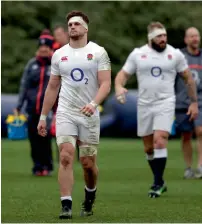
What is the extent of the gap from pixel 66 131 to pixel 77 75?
609 millimetres

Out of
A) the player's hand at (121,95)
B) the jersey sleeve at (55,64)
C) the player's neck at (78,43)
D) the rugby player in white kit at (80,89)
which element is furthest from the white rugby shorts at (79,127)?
the player's hand at (121,95)

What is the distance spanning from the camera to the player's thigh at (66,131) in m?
11.6

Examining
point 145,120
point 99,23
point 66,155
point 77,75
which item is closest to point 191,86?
point 145,120

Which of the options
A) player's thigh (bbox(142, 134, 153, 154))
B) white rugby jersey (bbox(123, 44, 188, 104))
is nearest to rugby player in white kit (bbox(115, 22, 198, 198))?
white rugby jersey (bbox(123, 44, 188, 104))

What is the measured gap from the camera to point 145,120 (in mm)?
14305

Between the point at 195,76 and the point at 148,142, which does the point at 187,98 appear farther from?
the point at 148,142

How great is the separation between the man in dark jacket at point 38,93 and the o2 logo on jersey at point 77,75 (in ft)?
18.7

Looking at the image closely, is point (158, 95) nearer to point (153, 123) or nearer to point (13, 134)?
point (153, 123)

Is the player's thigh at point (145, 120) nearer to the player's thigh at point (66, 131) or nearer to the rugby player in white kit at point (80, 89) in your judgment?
the rugby player in white kit at point (80, 89)

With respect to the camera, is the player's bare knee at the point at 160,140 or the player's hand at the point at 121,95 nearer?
the player's hand at the point at 121,95

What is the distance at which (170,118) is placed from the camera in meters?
14.2

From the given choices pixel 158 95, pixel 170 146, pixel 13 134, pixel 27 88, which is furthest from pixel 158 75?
pixel 170 146

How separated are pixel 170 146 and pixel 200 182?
9.68m

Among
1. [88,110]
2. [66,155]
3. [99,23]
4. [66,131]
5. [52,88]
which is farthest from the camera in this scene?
[99,23]
